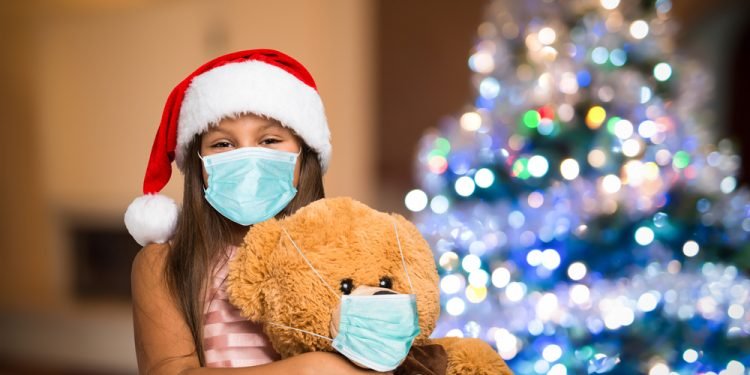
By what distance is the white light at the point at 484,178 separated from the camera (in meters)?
2.30

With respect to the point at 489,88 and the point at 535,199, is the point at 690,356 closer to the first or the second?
the point at 535,199

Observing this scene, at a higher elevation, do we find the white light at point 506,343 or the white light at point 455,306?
the white light at point 455,306

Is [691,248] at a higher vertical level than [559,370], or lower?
higher

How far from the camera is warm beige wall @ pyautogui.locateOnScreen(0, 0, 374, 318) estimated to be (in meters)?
4.45

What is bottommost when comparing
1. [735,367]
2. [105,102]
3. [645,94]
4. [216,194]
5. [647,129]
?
[735,367]

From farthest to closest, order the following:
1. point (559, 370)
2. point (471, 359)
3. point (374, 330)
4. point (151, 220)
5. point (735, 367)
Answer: point (559, 370) < point (735, 367) < point (151, 220) < point (471, 359) < point (374, 330)

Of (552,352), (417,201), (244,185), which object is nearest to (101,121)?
(417,201)

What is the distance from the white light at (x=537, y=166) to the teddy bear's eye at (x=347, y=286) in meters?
1.39

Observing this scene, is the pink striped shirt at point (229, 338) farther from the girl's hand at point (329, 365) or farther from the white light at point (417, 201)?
the white light at point (417, 201)

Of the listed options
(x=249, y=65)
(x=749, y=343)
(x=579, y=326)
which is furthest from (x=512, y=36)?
(x=249, y=65)

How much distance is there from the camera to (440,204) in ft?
7.68

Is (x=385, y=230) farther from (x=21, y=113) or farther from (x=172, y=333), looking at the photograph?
(x=21, y=113)

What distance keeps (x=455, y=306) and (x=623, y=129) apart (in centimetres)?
70

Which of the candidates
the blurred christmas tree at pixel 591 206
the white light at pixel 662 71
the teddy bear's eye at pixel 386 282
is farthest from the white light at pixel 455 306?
the teddy bear's eye at pixel 386 282
